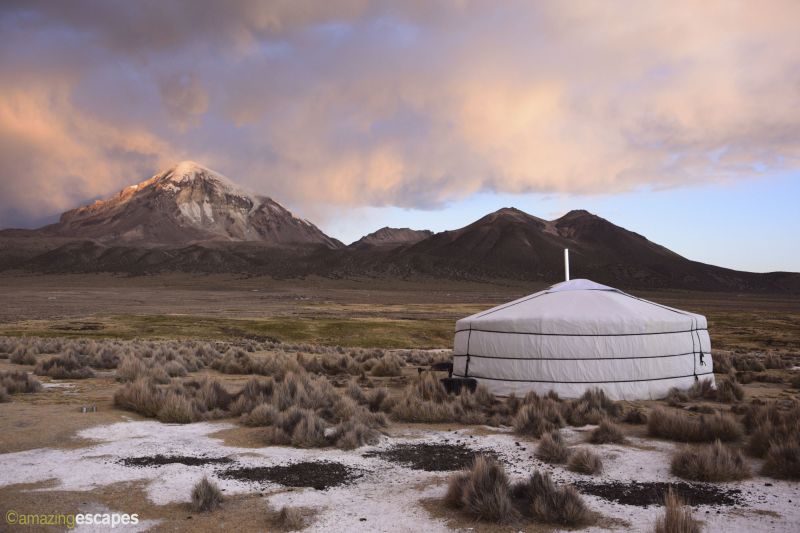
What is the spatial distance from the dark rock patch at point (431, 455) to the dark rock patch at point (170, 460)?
2049mm

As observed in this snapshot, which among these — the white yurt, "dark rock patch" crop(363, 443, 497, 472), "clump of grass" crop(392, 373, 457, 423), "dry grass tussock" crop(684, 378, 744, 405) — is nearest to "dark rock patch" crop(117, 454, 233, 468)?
"dark rock patch" crop(363, 443, 497, 472)

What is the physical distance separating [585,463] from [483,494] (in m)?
2.15

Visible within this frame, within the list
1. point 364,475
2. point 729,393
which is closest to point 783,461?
point 364,475

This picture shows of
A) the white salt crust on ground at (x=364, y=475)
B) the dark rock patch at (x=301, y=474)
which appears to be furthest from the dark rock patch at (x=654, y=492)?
the dark rock patch at (x=301, y=474)

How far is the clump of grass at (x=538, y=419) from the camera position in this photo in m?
10.4

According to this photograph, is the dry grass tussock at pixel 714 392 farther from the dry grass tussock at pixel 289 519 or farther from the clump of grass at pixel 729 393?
the dry grass tussock at pixel 289 519

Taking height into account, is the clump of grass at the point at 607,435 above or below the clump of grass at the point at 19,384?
below

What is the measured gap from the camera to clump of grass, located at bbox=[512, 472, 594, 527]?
20.5 feet

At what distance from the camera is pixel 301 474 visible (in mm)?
8055

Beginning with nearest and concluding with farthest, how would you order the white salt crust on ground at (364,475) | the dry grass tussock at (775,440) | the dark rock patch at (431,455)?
the white salt crust on ground at (364,475)
the dry grass tussock at (775,440)
the dark rock patch at (431,455)

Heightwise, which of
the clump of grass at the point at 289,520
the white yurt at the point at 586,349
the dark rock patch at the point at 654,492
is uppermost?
the white yurt at the point at 586,349

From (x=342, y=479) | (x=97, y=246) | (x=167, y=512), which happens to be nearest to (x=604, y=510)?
(x=342, y=479)

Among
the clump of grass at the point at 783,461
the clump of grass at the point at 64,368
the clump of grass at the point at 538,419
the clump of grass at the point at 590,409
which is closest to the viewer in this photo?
the clump of grass at the point at 783,461

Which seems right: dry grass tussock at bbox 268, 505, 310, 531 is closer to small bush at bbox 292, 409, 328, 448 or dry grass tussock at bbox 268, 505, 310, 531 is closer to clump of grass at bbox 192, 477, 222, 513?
clump of grass at bbox 192, 477, 222, 513
